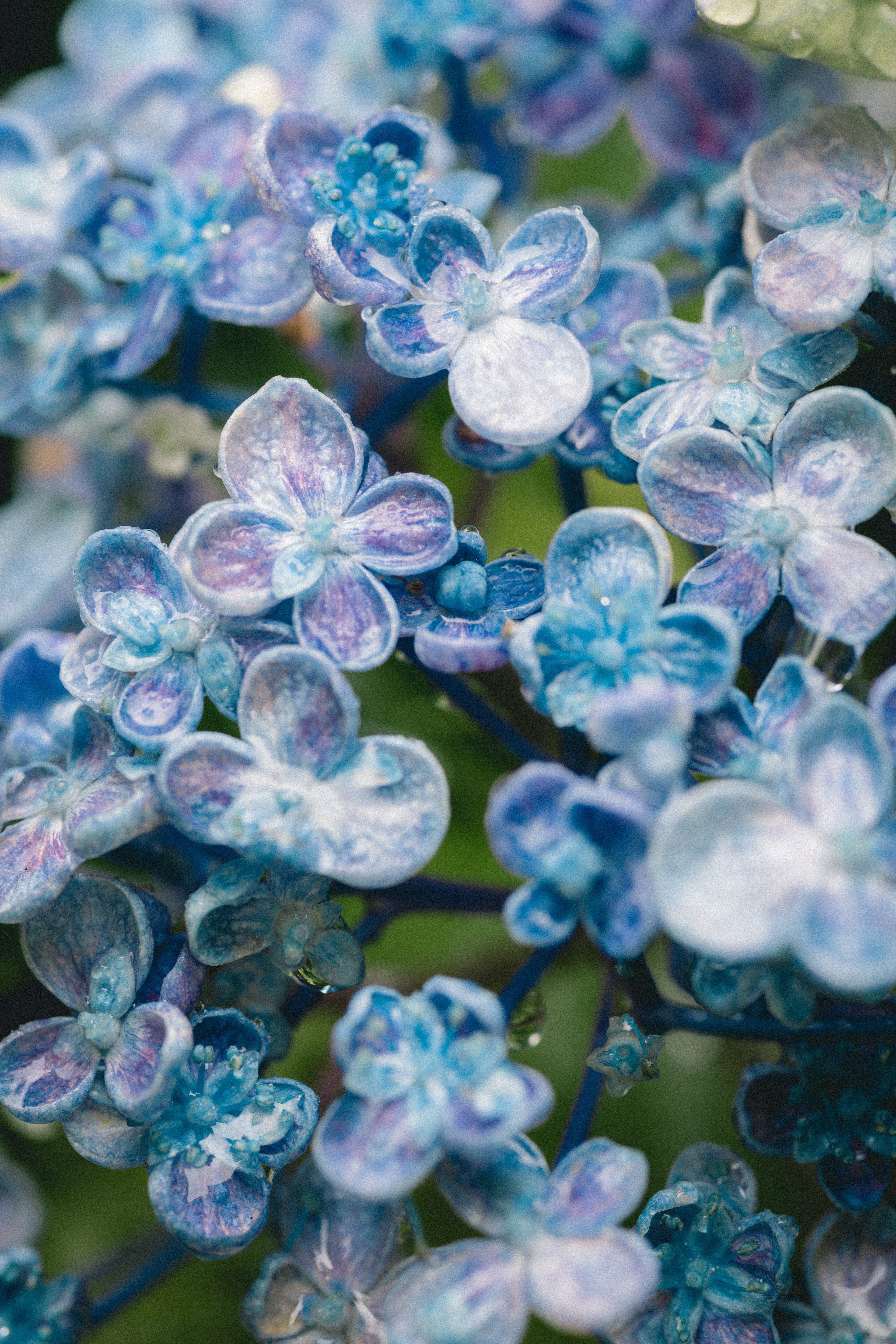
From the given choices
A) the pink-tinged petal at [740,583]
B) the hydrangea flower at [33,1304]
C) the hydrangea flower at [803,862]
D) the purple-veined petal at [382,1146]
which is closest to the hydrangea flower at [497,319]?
the pink-tinged petal at [740,583]

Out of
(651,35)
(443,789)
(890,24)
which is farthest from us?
(651,35)

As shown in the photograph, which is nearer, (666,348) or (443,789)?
(443,789)

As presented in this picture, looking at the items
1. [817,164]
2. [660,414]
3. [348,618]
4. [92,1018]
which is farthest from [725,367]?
[92,1018]

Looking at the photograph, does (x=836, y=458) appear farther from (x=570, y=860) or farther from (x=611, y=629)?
(x=570, y=860)

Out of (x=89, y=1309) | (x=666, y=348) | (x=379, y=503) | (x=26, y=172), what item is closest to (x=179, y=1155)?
(x=89, y=1309)

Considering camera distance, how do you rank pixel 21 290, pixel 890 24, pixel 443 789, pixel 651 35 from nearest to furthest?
pixel 443 789 → pixel 890 24 → pixel 21 290 → pixel 651 35

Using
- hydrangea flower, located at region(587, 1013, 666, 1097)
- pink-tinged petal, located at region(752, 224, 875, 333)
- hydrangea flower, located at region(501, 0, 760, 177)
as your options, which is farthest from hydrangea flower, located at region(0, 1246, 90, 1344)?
hydrangea flower, located at region(501, 0, 760, 177)

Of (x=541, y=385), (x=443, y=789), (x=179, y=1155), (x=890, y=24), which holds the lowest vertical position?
(x=179, y=1155)

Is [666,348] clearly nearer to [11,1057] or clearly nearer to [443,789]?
[443,789]
